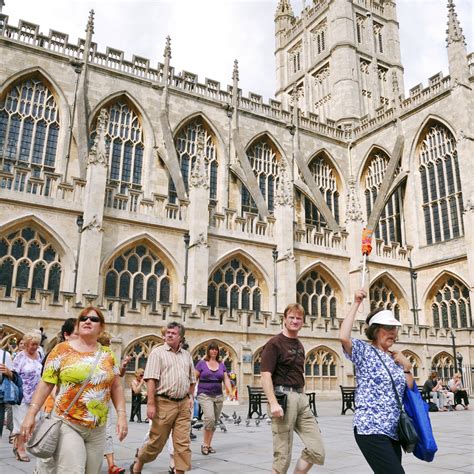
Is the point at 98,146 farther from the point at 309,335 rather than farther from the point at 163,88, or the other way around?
the point at 309,335

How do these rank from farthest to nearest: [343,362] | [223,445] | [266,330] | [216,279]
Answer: [216,279], [343,362], [266,330], [223,445]

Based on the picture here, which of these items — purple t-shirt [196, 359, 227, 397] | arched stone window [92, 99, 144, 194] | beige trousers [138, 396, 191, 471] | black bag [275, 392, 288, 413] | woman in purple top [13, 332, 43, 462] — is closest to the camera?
black bag [275, 392, 288, 413]

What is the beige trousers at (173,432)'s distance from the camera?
4759 millimetres

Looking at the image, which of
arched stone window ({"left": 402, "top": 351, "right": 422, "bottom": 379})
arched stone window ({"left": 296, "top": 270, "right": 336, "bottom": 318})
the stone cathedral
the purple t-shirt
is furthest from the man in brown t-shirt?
arched stone window ({"left": 296, "top": 270, "right": 336, "bottom": 318})

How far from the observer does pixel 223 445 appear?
24.3 feet

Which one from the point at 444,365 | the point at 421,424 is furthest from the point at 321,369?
the point at 421,424

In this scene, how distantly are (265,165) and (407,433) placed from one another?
2542 cm

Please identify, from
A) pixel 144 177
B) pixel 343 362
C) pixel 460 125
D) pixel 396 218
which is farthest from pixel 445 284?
pixel 144 177

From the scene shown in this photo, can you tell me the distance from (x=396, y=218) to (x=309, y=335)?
13213mm

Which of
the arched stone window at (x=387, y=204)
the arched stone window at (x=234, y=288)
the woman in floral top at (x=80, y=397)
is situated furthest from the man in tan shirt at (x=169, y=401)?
the arched stone window at (x=387, y=204)

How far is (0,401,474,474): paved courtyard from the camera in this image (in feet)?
18.5

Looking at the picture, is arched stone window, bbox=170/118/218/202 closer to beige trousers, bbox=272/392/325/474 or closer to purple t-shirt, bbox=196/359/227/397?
purple t-shirt, bbox=196/359/227/397

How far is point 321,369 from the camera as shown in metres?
18.2

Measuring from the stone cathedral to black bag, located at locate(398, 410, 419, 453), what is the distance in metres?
12.1
